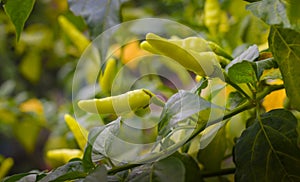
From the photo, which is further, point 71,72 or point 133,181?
point 71,72

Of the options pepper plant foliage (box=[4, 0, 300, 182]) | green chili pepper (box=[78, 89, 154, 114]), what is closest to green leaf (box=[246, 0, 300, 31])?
pepper plant foliage (box=[4, 0, 300, 182])

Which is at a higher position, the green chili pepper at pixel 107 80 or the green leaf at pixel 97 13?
the green leaf at pixel 97 13

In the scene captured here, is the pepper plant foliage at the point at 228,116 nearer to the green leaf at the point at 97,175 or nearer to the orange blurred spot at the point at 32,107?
the green leaf at the point at 97,175

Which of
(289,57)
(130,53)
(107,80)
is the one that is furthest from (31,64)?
(289,57)

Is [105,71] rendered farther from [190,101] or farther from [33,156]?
[33,156]

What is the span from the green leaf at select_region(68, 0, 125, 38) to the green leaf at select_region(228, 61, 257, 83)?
4.7 inches

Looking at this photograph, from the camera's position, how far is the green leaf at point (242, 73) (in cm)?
39

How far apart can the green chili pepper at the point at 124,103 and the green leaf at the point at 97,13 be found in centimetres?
7

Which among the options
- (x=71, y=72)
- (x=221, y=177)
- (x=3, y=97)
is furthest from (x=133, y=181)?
(x=3, y=97)

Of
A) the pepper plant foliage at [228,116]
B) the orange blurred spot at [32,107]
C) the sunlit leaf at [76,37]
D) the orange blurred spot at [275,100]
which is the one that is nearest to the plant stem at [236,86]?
the pepper plant foliage at [228,116]

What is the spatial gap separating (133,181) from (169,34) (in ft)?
1.15

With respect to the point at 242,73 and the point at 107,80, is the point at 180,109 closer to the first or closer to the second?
the point at 242,73

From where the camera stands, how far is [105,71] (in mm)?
637

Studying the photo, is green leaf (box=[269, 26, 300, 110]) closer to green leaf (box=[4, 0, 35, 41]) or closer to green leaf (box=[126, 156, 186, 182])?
green leaf (box=[126, 156, 186, 182])
